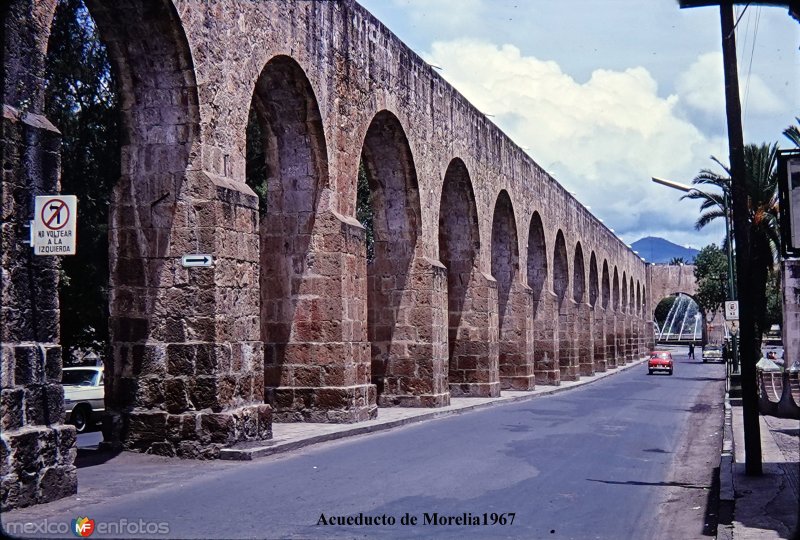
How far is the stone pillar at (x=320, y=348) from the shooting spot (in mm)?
13852

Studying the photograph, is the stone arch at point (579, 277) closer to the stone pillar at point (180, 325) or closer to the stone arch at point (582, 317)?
the stone arch at point (582, 317)

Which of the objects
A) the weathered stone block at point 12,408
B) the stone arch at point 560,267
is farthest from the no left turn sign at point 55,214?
the stone arch at point 560,267

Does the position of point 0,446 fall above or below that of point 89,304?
below

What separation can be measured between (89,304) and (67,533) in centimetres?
1334

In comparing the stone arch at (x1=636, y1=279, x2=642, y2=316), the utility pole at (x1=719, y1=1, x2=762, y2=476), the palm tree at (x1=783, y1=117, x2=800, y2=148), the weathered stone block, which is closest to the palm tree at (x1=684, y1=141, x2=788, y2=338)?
the palm tree at (x1=783, y1=117, x2=800, y2=148)

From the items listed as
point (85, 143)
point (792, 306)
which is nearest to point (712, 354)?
point (792, 306)

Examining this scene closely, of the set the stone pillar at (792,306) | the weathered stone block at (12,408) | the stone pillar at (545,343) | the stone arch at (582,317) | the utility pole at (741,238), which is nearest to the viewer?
the weathered stone block at (12,408)

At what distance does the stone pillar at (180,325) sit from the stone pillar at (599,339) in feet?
108

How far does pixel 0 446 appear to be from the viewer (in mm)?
7008

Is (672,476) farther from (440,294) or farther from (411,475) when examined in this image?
(440,294)

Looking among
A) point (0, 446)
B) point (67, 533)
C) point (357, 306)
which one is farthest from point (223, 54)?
point (67, 533)

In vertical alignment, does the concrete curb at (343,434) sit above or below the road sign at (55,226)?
below

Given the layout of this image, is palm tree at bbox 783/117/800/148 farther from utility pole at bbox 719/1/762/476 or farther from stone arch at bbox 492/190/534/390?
utility pole at bbox 719/1/762/476

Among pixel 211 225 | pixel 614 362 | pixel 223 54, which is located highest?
pixel 223 54
